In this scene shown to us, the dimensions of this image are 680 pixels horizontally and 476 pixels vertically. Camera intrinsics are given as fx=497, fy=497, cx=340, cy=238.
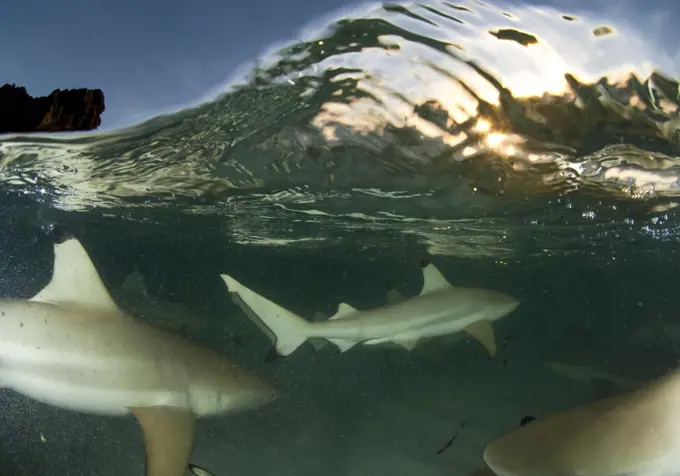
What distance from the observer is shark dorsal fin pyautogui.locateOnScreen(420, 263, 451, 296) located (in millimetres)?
9358

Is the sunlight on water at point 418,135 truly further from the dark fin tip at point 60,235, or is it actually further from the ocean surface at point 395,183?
the dark fin tip at point 60,235

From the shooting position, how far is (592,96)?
571 cm

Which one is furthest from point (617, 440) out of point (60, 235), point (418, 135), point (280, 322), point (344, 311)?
point (60, 235)

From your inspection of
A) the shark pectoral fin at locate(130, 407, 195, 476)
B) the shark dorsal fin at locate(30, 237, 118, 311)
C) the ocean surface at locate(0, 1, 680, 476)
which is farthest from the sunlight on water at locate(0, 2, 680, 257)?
the shark pectoral fin at locate(130, 407, 195, 476)

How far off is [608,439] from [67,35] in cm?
584

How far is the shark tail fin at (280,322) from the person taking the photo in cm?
711

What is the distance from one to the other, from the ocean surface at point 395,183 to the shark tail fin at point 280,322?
970 mm

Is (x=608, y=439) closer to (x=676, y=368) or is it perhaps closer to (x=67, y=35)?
(x=676, y=368)

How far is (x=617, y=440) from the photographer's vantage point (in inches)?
159

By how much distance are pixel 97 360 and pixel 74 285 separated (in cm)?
86

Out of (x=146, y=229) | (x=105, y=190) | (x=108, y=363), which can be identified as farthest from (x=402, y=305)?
(x=146, y=229)

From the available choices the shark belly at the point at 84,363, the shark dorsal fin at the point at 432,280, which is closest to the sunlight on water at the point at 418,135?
the shark dorsal fin at the point at 432,280

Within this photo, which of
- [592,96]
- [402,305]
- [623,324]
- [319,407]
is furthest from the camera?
[623,324]

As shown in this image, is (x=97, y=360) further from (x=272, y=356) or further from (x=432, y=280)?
(x=432, y=280)
